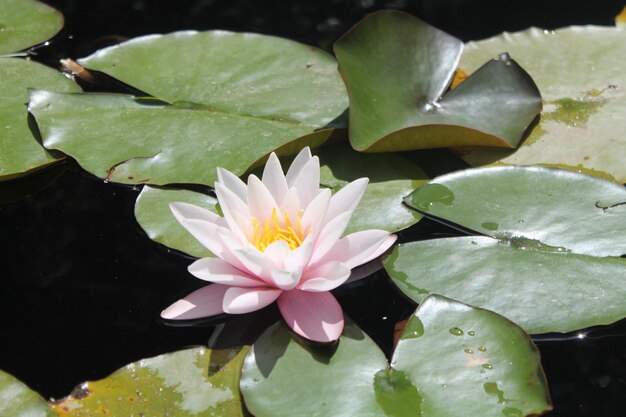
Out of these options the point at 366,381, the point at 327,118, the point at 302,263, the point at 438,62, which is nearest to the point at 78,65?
the point at 327,118

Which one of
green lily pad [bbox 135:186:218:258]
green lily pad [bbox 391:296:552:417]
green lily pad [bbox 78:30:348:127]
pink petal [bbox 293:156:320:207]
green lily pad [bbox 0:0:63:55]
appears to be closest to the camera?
green lily pad [bbox 391:296:552:417]

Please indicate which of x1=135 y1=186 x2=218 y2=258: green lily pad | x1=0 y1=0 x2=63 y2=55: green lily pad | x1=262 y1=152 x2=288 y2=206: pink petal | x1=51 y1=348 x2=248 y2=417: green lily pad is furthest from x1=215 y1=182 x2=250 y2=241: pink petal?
x1=0 y1=0 x2=63 y2=55: green lily pad

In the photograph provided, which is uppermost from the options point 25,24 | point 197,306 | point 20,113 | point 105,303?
point 25,24

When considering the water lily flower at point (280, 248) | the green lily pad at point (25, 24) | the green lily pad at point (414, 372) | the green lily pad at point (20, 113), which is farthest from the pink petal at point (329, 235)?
the green lily pad at point (25, 24)

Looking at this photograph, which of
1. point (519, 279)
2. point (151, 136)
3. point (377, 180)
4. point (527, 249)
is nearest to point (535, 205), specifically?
point (527, 249)

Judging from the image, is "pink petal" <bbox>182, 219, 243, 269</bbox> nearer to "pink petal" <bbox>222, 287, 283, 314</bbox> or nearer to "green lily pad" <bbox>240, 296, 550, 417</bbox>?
"pink petal" <bbox>222, 287, 283, 314</bbox>

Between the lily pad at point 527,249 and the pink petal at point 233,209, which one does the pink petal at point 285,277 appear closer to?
the pink petal at point 233,209

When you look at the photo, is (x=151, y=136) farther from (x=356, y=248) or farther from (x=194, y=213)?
(x=356, y=248)
